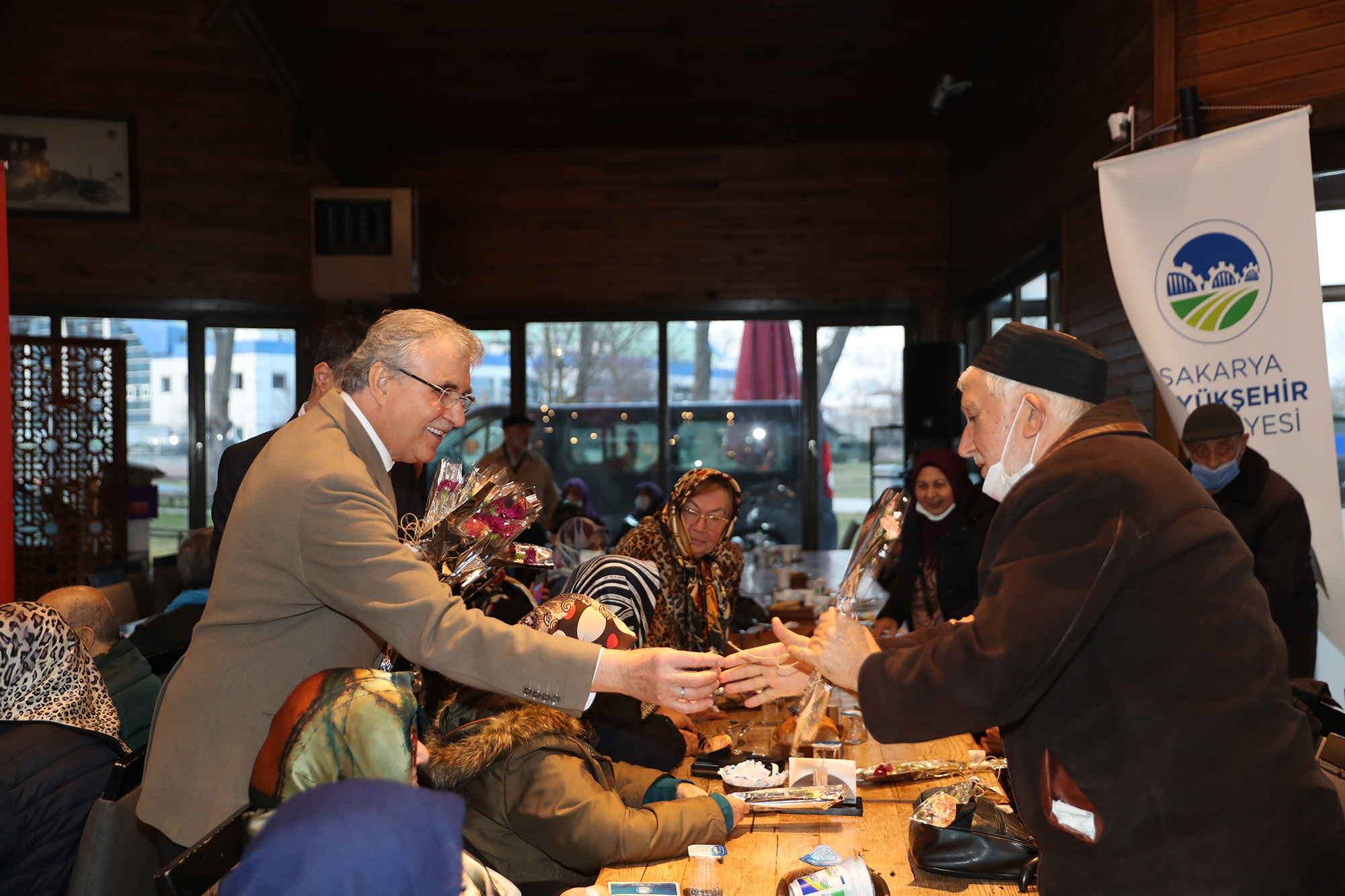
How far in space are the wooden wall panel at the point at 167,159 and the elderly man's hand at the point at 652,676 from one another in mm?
7989

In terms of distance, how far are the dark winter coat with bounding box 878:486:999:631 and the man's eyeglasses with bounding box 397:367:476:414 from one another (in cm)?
281

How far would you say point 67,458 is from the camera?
7574 millimetres

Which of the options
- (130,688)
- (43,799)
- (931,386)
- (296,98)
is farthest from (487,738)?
(296,98)

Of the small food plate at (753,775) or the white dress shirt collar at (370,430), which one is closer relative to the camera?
the white dress shirt collar at (370,430)

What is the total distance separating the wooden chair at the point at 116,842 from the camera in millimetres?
2023

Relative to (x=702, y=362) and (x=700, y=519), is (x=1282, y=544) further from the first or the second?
(x=702, y=362)

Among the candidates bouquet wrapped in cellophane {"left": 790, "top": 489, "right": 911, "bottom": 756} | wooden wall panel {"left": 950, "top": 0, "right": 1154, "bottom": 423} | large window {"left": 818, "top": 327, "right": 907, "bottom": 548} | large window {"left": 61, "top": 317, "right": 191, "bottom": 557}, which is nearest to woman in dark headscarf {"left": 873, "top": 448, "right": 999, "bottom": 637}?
wooden wall panel {"left": 950, "top": 0, "right": 1154, "bottom": 423}

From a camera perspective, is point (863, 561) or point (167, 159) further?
point (167, 159)

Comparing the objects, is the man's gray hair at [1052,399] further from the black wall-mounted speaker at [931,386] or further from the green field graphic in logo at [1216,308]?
the black wall-mounted speaker at [931,386]

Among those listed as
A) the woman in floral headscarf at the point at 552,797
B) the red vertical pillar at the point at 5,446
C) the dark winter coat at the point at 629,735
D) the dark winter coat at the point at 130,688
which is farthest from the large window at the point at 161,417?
the woman in floral headscarf at the point at 552,797

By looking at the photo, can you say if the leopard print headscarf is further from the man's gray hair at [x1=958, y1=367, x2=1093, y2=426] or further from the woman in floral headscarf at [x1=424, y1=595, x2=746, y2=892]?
the man's gray hair at [x1=958, y1=367, x2=1093, y2=426]

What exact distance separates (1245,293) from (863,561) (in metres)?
2.51

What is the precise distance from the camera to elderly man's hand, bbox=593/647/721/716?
192 centimetres

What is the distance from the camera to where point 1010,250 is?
692cm
